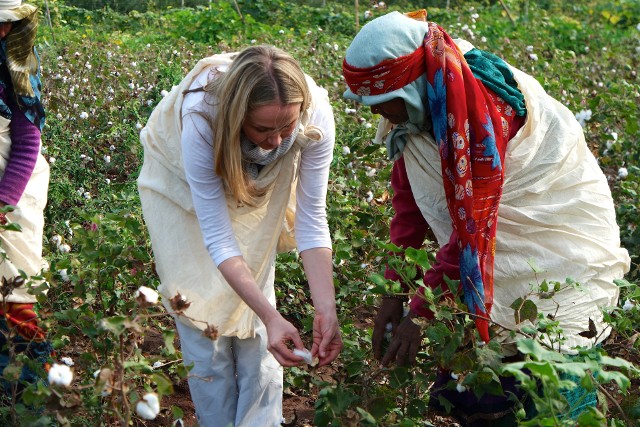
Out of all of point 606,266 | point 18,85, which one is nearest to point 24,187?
point 18,85

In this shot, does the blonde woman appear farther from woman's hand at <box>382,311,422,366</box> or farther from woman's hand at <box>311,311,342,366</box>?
woman's hand at <box>382,311,422,366</box>

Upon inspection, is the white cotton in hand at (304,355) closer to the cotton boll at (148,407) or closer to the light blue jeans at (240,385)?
the light blue jeans at (240,385)

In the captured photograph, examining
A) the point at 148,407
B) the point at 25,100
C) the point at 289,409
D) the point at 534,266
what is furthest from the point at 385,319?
the point at 25,100

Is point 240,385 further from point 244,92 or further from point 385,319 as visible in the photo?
point 244,92

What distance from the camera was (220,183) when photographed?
2506 millimetres

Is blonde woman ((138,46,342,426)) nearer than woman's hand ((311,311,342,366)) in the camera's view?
Yes

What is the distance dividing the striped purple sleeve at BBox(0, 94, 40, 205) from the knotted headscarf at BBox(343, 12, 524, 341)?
3.40 ft

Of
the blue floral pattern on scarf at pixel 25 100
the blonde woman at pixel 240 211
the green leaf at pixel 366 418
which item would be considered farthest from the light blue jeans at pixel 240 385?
the blue floral pattern on scarf at pixel 25 100

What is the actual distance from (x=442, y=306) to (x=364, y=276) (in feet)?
4.55

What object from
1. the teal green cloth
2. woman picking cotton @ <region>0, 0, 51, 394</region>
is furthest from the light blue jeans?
the teal green cloth

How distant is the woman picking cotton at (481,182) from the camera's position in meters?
2.33

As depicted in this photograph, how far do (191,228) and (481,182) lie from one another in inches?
32.9

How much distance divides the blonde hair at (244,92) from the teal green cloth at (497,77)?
43 centimetres

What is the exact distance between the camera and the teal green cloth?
7.99 feet
